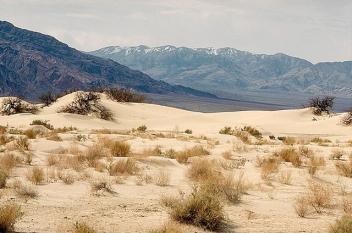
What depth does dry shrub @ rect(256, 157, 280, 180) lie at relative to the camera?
14.5 meters

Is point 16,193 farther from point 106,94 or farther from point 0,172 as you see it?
point 106,94

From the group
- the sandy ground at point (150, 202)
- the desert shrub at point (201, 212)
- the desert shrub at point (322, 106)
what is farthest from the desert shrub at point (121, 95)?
the desert shrub at point (201, 212)

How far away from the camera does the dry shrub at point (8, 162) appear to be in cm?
1369

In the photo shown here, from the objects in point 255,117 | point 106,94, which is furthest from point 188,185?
point 106,94

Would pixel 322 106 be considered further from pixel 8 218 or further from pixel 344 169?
pixel 8 218

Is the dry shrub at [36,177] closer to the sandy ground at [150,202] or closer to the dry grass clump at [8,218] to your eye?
the sandy ground at [150,202]

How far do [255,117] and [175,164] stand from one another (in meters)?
38.3

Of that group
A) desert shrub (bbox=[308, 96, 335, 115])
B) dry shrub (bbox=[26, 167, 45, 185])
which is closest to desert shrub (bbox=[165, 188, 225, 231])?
dry shrub (bbox=[26, 167, 45, 185])

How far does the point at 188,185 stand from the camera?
511 inches

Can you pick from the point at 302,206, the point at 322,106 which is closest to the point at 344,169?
the point at 302,206

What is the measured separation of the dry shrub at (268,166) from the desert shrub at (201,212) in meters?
4.81

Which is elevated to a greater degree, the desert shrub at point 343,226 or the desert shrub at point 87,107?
the desert shrub at point 343,226

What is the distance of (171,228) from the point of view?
27.7 ft

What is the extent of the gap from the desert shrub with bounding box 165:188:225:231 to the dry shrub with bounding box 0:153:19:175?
553 centimetres
